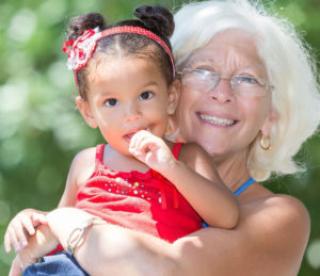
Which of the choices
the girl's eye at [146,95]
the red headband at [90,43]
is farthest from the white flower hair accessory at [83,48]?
the girl's eye at [146,95]

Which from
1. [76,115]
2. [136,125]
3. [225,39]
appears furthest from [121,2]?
[136,125]

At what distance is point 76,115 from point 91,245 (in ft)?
5.71

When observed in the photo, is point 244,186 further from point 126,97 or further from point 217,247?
point 126,97

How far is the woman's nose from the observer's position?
13.9 feet

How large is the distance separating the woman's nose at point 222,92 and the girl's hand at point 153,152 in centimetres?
67

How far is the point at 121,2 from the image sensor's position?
5.51m

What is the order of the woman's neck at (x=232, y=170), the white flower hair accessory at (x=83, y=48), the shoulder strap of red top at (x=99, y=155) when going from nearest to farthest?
the white flower hair accessory at (x=83, y=48)
the shoulder strap of red top at (x=99, y=155)
the woman's neck at (x=232, y=170)

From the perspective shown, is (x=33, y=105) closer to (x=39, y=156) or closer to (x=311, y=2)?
(x=39, y=156)

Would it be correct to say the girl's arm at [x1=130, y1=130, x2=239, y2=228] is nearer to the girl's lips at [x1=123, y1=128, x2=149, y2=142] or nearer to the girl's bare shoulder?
the girl's lips at [x1=123, y1=128, x2=149, y2=142]

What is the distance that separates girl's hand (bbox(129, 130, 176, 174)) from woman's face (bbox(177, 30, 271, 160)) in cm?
68

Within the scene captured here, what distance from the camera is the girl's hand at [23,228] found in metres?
3.89

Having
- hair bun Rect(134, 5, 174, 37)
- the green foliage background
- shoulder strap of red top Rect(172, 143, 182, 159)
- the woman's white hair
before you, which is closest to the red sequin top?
shoulder strap of red top Rect(172, 143, 182, 159)

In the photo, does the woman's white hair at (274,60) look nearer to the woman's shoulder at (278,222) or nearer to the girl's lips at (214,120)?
the girl's lips at (214,120)

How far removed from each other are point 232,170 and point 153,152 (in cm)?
90
